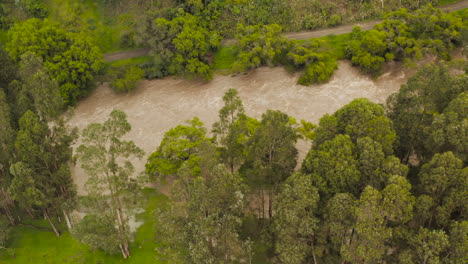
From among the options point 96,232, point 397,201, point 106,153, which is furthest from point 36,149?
point 397,201

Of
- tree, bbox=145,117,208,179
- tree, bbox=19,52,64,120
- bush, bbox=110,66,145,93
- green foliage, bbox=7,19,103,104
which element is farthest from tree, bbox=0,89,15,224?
bush, bbox=110,66,145,93

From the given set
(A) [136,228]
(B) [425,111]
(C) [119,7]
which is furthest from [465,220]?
(C) [119,7]

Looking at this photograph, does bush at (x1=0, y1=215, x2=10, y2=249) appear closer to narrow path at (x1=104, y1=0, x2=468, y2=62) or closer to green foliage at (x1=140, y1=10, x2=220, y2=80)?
green foliage at (x1=140, y1=10, x2=220, y2=80)

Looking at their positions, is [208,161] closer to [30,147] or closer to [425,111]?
[30,147]

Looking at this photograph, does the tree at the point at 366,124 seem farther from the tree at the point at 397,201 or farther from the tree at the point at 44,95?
the tree at the point at 44,95

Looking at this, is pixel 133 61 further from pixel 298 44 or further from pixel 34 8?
pixel 298 44

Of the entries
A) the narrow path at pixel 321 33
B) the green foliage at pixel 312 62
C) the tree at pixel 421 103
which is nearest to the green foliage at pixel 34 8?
the narrow path at pixel 321 33
